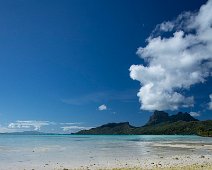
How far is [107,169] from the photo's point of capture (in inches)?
969

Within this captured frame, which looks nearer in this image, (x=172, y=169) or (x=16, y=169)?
(x=172, y=169)

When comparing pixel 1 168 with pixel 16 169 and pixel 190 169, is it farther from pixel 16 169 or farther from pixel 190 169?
pixel 190 169

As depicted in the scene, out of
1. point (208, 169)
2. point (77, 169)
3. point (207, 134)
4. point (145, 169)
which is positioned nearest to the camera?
point (208, 169)

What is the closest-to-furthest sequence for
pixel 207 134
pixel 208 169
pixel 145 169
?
pixel 208 169 → pixel 145 169 → pixel 207 134

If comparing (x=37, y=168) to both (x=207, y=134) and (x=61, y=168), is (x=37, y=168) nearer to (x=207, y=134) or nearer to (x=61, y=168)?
(x=61, y=168)

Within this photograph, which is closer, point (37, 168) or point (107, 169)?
point (107, 169)

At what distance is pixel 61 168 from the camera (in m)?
26.2

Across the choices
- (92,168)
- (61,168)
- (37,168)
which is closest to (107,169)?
(92,168)

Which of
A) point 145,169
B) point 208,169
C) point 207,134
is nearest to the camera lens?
point 208,169

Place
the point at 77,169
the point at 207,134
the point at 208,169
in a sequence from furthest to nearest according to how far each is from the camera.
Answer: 1. the point at 207,134
2. the point at 77,169
3. the point at 208,169

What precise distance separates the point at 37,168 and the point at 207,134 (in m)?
157

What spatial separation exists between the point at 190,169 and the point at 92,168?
8.03 m

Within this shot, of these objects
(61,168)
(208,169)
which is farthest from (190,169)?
(61,168)

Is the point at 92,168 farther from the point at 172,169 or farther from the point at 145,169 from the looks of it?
the point at 172,169
